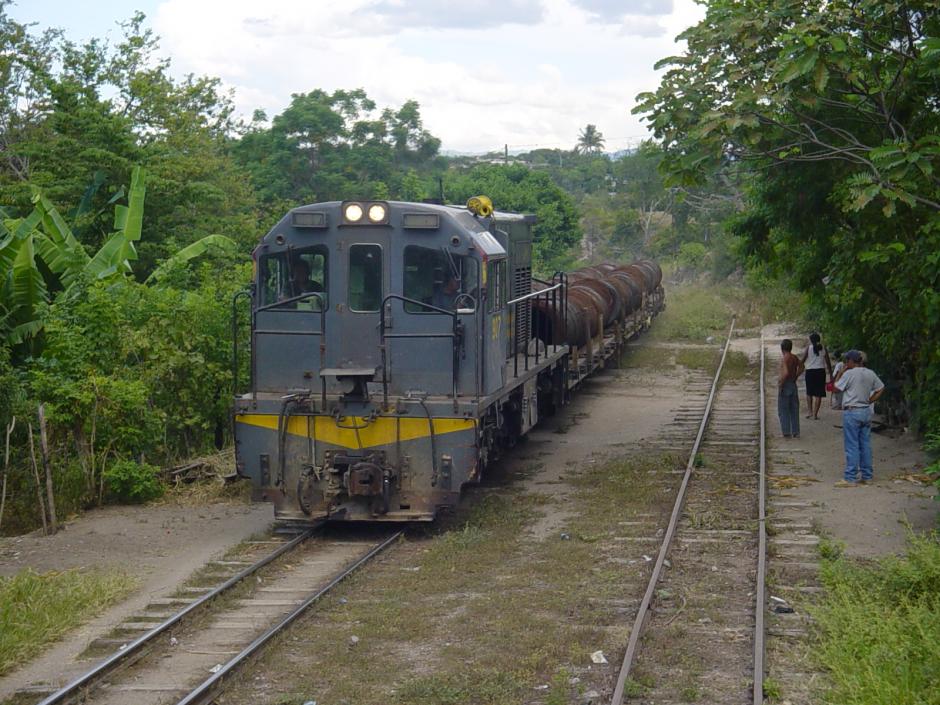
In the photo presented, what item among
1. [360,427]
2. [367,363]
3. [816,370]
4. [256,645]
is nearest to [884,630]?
[256,645]

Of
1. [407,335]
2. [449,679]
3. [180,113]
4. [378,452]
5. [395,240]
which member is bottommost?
[449,679]

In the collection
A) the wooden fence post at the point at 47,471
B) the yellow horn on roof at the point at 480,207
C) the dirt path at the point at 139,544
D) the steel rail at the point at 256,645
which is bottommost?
the dirt path at the point at 139,544

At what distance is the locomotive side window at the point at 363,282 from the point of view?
11391mm

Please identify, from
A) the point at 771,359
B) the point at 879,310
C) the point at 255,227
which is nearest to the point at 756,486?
the point at 879,310

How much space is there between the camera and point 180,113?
1255 inches

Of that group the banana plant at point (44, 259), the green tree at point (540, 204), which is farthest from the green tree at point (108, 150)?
the green tree at point (540, 204)

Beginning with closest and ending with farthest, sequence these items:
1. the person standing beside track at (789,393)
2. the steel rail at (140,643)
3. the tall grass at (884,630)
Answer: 1. the tall grass at (884,630)
2. the steel rail at (140,643)
3. the person standing beside track at (789,393)

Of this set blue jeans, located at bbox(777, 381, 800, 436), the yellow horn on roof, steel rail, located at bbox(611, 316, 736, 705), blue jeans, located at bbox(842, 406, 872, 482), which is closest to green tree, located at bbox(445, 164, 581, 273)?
blue jeans, located at bbox(777, 381, 800, 436)

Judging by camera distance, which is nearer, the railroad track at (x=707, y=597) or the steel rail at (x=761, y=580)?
the steel rail at (x=761, y=580)

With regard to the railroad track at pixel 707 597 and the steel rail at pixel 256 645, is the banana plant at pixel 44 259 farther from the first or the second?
the railroad track at pixel 707 597

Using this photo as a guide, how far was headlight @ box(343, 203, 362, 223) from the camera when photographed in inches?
445

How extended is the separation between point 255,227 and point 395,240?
17.8m

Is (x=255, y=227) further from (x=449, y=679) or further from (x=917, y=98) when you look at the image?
(x=449, y=679)

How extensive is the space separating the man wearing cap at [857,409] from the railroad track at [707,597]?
111cm
